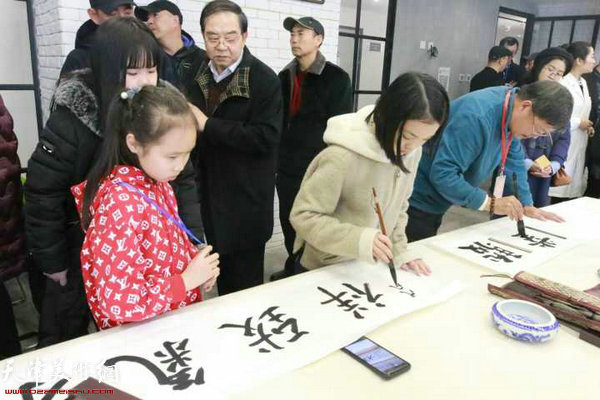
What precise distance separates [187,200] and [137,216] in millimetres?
488

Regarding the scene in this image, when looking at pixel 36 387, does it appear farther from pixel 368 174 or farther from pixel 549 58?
pixel 549 58

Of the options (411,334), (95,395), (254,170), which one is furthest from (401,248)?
(95,395)

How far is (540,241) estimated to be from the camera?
1597 mm

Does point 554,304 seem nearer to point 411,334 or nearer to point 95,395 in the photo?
point 411,334

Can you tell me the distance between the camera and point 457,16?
5812mm

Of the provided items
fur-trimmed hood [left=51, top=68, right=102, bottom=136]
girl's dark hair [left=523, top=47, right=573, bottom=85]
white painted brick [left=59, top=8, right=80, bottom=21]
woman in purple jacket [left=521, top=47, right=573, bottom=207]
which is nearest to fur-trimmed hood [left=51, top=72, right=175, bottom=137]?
fur-trimmed hood [left=51, top=68, right=102, bottom=136]

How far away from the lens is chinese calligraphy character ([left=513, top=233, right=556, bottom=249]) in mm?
1554

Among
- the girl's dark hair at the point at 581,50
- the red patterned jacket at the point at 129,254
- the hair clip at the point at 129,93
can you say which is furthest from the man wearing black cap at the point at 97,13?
the girl's dark hair at the point at 581,50

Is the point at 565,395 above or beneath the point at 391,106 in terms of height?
beneath

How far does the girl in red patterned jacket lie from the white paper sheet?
65 millimetres

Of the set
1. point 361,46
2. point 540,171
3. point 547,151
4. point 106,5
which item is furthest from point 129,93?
point 361,46

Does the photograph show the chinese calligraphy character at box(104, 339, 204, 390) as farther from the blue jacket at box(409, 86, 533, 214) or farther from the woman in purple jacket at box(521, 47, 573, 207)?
the woman in purple jacket at box(521, 47, 573, 207)

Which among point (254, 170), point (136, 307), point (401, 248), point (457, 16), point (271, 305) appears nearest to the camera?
point (136, 307)

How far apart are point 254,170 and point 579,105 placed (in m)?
2.51
